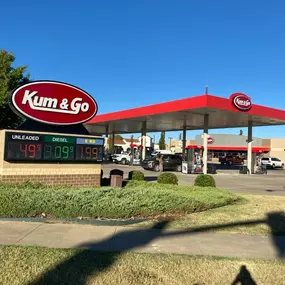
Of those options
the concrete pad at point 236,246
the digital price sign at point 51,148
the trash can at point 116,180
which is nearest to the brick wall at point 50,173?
the digital price sign at point 51,148

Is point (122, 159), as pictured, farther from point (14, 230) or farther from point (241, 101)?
point (14, 230)

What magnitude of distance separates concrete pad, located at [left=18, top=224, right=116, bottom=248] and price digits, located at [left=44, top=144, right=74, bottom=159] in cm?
407

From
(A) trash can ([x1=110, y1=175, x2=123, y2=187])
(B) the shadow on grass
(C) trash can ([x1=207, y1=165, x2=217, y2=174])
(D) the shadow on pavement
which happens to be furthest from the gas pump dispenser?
(D) the shadow on pavement

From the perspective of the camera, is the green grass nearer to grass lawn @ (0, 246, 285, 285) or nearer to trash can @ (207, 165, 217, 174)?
grass lawn @ (0, 246, 285, 285)

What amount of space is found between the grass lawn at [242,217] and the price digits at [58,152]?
4.59 metres

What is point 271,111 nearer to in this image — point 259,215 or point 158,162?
point 158,162

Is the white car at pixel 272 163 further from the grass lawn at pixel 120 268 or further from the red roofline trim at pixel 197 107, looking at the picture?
the grass lawn at pixel 120 268

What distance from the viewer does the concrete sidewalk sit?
6422 millimetres

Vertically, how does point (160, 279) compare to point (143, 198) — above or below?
below

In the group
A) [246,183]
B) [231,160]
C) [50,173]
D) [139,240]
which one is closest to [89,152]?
[50,173]

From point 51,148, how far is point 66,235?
5.11m

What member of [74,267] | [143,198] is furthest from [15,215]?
[74,267]

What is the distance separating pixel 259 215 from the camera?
32.6ft

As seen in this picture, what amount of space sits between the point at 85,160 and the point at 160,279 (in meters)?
8.07
